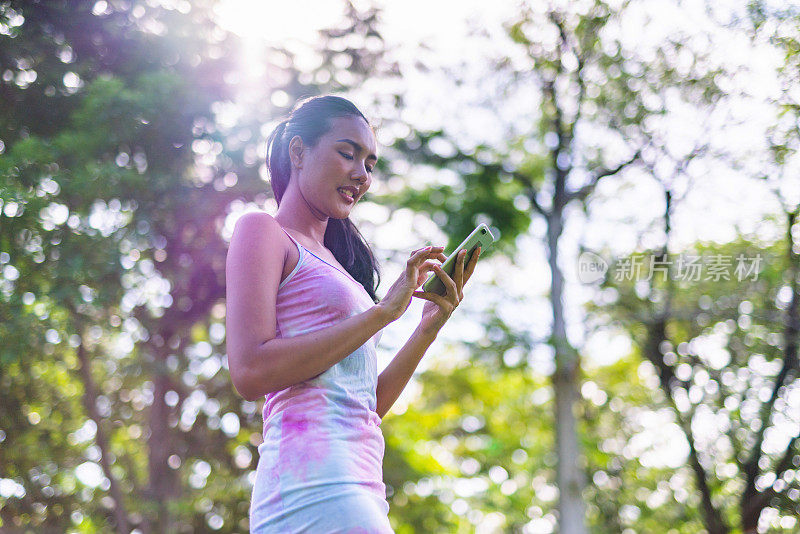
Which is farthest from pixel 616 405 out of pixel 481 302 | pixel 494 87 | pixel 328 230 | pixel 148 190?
pixel 328 230

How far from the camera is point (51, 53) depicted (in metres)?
9.16

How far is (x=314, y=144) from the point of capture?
1661 mm

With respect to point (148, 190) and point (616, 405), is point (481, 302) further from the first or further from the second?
point (616, 405)

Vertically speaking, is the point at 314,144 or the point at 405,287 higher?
the point at 314,144

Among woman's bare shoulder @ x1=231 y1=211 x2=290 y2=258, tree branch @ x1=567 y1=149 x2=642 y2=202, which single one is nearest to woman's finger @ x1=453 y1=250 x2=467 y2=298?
woman's bare shoulder @ x1=231 y1=211 x2=290 y2=258

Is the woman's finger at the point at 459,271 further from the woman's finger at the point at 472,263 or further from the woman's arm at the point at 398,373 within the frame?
the woman's arm at the point at 398,373

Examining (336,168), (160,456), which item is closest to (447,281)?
(336,168)

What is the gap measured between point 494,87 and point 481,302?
3603 mm

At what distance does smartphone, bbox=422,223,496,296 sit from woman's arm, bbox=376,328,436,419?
16cm

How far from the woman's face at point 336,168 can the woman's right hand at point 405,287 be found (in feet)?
0.81

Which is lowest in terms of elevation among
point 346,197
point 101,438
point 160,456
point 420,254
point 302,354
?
point 160,456

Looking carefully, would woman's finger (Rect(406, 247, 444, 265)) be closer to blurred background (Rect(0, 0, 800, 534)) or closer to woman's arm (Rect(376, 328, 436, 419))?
woman's arm (Rect(376, 328, 436, 419))

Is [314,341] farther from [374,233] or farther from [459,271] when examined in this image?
[374,233]

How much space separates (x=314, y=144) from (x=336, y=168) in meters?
0.08
